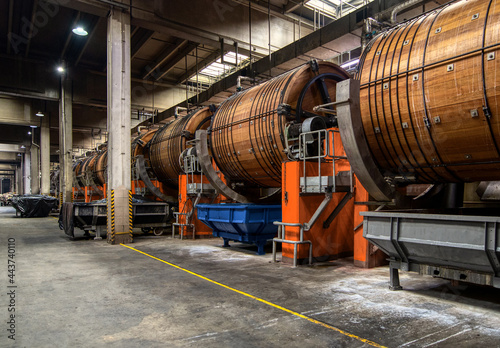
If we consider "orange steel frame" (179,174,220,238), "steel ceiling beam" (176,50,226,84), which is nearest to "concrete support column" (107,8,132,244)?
"orange steel frame" (179,174,220,238)

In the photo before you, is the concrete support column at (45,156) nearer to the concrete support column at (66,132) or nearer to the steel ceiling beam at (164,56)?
the concrete support column at (66,132)

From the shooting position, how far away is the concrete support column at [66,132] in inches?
746

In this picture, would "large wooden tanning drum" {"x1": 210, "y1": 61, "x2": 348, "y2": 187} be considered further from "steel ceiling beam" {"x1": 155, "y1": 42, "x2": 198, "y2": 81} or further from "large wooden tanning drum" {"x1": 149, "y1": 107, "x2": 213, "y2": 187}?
"steel ceiling beam" {"x1": 155, "y1": 42, "x2": 198, "y2": 81}

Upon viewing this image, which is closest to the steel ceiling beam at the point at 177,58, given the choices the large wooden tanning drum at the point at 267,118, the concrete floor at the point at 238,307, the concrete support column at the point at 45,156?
the large wooden tanning drum at the point at 267,118

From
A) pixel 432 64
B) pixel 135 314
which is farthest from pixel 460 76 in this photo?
pixel 135 314

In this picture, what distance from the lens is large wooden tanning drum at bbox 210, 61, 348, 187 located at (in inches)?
292

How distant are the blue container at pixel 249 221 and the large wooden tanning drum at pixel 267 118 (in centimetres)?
94

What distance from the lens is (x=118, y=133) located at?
414 inches

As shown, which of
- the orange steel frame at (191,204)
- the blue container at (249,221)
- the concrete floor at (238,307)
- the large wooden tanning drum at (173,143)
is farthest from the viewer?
the large wooden tanning drum at (173,143)

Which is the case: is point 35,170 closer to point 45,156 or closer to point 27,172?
point 45,156

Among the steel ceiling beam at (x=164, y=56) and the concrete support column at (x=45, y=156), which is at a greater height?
the steel ceiling beam at (x=164, y=56)

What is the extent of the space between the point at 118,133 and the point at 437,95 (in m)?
8.61

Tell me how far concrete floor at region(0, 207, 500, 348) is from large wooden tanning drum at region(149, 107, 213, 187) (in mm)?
5278

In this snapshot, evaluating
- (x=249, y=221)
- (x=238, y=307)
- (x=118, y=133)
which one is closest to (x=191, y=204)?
(x=118, y=133)
